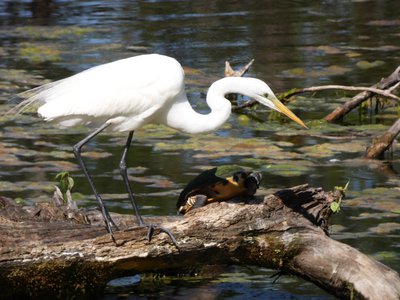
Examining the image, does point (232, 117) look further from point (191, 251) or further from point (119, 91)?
point (191, 251)

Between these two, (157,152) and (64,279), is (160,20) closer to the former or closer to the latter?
(157,152)

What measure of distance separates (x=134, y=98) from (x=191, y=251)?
3.46 feet

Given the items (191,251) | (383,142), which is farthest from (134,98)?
(383,142)

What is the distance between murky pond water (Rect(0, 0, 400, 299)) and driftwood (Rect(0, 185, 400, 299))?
0.53m

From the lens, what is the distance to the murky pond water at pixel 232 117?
7.25 meters

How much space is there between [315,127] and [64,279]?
4.38 metres

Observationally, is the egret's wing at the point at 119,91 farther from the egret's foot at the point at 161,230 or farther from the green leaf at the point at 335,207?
the green leaf at the point at 335,207

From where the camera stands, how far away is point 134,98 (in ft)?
20.4

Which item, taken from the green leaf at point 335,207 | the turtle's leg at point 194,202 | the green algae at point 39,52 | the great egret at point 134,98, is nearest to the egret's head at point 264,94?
the great egret at point 134,98

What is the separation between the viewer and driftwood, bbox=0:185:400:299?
5.50 metres

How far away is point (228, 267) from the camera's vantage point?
6.59 meters

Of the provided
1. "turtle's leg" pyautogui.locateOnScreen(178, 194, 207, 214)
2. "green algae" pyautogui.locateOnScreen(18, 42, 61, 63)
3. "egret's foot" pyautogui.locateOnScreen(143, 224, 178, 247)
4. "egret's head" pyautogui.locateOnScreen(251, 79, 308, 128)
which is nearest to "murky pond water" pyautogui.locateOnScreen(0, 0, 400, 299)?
"green algae" pyautogui.locateOnScreen(18, 42, 61, 63)

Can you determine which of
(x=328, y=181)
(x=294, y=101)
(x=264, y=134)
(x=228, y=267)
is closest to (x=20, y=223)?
(x=228, y=267)

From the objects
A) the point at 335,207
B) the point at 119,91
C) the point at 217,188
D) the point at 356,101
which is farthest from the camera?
the point at 356,101
